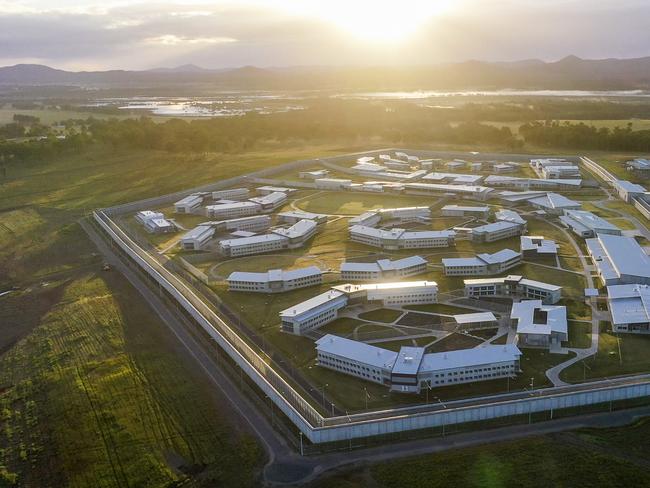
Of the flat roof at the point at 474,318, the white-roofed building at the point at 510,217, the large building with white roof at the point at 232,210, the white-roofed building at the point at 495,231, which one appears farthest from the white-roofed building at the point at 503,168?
the flat roof at the point at 474,318

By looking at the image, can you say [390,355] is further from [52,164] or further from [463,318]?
[52,164]

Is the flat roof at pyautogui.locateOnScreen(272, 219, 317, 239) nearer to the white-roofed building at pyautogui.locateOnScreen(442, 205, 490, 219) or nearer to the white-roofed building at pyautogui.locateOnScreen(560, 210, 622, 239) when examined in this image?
the white-roofed building at pyautogui.locateOnScreen(442, 205, 490, 219)

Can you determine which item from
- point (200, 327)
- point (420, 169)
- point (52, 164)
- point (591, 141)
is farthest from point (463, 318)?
point (52, 164)

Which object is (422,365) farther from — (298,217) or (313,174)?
(313,174)

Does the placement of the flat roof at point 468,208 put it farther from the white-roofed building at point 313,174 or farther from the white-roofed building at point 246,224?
the white-roofed building at point 313,174

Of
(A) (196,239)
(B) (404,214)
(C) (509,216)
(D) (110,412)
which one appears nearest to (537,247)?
(C) (509,216)

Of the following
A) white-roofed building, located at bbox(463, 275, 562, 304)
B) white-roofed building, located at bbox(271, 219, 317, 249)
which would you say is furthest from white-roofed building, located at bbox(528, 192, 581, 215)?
white-roofed building, located at bbox(271, 219, 317, 249)

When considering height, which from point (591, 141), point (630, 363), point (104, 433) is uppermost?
point (591, 141)
